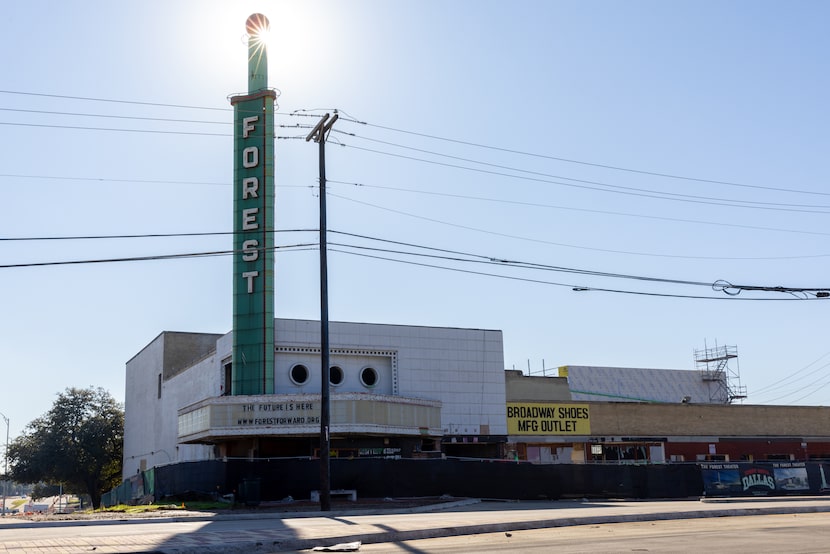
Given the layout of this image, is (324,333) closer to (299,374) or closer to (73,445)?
(299,374)

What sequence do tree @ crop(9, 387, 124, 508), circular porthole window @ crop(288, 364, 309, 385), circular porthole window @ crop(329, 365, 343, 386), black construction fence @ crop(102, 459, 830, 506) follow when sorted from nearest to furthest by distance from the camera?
black construction fence @ crop(102, 459, 830, 506) → circular porthole window @ crop(288, 364, 309, 385) → circular porthole window @ crop(329, 365, 343, 386) → tree @ crop(9, 387, 124, 508)

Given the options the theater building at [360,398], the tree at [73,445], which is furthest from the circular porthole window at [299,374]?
the tree at [73,445]

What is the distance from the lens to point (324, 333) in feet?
99.3

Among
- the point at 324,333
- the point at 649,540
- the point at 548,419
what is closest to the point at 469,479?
the point at 324,333

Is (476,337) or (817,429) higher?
(476,337)

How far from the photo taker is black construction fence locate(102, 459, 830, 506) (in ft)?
113

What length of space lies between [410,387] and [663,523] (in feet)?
83.9

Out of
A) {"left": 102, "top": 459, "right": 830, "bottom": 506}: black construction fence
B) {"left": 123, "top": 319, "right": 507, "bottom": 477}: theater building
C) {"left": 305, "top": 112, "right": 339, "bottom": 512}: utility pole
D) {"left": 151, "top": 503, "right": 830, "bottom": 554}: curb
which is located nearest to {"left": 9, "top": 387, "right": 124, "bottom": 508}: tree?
{"left": 123, "top": 319, "right": 507, "bottom": 477}: theater building

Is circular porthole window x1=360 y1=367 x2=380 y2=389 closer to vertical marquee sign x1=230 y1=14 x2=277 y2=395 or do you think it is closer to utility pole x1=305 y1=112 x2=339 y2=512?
vertical marquee sign x1=230 y1=14 x2=277 y2=395

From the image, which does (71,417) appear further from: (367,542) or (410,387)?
(367,542)

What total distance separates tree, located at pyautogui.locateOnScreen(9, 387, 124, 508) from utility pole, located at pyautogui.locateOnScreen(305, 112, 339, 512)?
180 feet

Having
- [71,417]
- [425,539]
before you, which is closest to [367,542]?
[425,539]

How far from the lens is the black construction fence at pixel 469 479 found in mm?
34562

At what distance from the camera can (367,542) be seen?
1852cm
